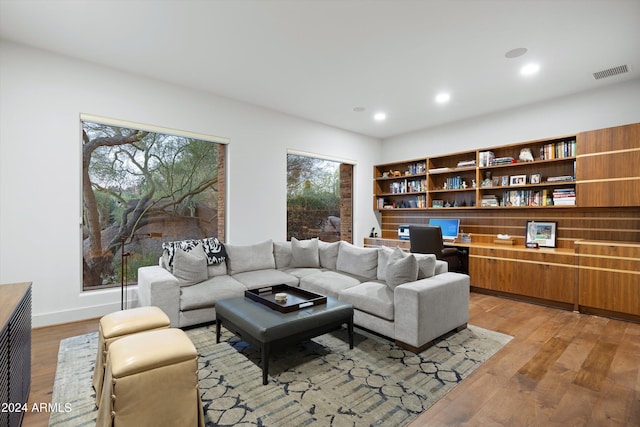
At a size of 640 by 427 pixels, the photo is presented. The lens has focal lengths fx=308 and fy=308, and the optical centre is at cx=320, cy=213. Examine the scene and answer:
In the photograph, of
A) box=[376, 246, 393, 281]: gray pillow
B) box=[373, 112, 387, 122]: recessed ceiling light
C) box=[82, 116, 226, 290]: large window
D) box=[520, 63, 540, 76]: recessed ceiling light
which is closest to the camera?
box=[520, 63, 540, 76]: recessed ceiling light

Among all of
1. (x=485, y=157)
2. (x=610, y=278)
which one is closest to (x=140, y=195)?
(x=485, y=157)

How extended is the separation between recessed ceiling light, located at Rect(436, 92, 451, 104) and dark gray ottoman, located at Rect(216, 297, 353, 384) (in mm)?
3255

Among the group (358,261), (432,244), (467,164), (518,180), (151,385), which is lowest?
(151,385)

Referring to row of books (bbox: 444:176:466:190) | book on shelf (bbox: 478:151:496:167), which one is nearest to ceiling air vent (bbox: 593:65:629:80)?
book on shelf (bbox: 478:151:496:167)

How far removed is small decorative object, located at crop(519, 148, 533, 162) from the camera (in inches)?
178

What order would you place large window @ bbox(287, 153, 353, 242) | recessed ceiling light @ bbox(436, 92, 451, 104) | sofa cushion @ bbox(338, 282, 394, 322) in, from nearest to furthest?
sofa cushion @ bbox(338, 282, 394, 322) < recessed ceiling light @ bbox(436, 92, 451, 104) < large window @ bbox(287, 153, 353, 242)

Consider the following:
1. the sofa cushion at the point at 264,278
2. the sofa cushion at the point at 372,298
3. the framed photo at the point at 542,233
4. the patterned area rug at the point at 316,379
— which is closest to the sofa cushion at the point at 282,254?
the sofa cushion at the point at 264,278

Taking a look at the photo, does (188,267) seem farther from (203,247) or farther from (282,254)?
(282,254)

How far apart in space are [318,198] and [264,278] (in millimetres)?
2559

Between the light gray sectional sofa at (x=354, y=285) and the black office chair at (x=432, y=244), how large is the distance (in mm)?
1069

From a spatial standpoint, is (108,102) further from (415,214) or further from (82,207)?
(415,214)

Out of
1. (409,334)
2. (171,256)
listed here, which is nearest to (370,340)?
(409,334)

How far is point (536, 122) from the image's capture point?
181 inches

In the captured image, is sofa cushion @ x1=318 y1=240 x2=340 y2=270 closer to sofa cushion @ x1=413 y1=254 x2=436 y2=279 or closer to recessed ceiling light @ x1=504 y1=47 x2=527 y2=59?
sofa cushion @ x1=413 y1=254 x2=436 y2=279
